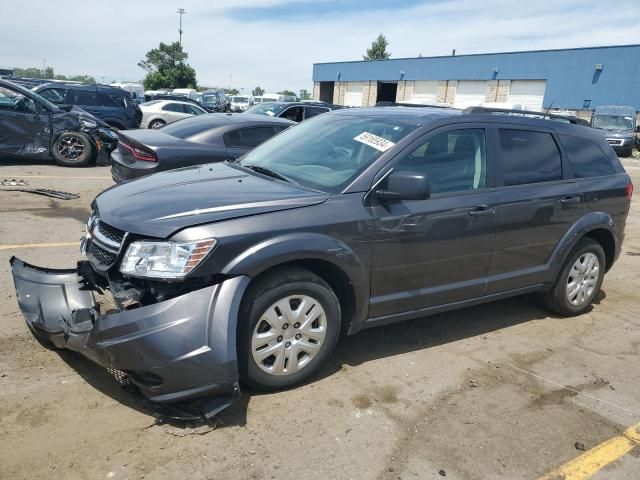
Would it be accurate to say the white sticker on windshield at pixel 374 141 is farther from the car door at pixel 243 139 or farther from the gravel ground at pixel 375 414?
the car door at pixel 243 139

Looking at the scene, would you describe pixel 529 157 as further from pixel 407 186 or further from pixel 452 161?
pixel 407 186

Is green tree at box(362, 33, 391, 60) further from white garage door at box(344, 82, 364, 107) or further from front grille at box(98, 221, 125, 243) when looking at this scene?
front grille at box(98, 221, 125, 243)

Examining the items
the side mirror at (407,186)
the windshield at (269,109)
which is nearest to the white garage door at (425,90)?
the windshield at (269,109)

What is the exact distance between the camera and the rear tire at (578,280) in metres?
4.90

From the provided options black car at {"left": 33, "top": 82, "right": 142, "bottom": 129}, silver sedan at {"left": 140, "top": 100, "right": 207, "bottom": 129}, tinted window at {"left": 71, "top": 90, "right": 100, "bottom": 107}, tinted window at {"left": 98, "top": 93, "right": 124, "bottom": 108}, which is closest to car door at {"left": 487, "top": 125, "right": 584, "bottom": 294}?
black car at {"left": 33, "top": 82, "right": 142, "bottom": 129}

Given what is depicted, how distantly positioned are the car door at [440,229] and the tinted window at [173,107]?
18727 mm

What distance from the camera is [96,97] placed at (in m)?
16.0

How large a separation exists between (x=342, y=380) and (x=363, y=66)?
52.3 meters

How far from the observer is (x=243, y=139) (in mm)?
7906

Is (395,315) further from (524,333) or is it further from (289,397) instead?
(524,333)

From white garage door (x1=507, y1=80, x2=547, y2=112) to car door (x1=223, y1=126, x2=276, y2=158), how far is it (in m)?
35.0

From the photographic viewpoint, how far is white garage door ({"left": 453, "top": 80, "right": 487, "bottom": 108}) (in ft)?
139

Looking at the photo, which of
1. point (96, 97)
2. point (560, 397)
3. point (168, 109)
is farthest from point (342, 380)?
point (168, 109)

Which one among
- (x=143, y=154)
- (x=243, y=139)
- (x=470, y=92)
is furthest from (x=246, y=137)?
(x=470, y=92)
